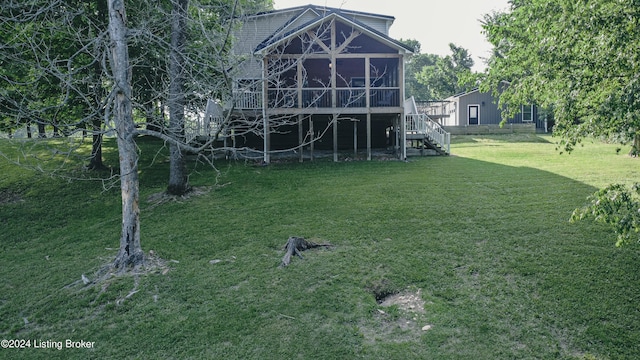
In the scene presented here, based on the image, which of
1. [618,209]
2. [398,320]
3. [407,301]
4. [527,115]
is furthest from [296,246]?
[527,115]

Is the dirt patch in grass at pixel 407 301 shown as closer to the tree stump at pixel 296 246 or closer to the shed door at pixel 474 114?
the tree stump at pixel 296 246

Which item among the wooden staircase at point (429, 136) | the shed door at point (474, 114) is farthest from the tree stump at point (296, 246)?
the shed door at point (474, 114)

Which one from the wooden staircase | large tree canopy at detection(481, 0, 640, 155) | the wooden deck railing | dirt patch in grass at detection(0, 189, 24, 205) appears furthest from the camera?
the wooden staircase

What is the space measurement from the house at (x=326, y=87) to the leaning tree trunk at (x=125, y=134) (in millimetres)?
6235

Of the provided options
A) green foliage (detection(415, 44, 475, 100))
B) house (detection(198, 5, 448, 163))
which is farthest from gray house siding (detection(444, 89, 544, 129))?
green foliage (detection(415, 44, 475, 100))

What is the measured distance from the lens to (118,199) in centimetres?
1180

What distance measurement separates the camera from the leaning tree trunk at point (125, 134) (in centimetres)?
664

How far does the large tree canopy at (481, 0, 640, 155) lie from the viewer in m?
4.61

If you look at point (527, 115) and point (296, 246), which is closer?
point (296, 246)

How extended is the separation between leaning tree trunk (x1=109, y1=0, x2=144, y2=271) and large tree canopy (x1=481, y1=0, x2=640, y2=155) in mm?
6614

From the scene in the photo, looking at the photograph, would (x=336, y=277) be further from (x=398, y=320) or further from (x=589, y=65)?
(x=589, y=65)

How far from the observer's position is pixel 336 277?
21.5 ft

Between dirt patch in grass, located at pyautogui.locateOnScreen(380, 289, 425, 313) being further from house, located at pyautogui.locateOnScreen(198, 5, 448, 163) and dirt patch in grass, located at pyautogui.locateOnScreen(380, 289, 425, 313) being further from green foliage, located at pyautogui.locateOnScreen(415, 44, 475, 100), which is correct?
green foliage, located at pyautogui.locateOnScreen(415, 44, 475, 100)

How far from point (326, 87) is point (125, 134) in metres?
11.4
